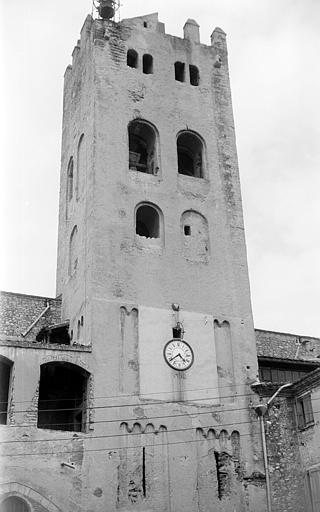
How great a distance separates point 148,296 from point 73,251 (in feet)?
16.8

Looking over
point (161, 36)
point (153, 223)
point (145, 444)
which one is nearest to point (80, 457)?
point (145, 444)

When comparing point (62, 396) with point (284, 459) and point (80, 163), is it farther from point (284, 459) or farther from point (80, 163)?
point (80, 163)

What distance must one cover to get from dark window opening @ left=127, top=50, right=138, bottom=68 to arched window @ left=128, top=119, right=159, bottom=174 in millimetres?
3450

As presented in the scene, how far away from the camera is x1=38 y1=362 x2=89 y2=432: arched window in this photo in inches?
1105

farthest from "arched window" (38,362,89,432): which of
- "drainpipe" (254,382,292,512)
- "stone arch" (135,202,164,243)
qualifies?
"drainpipe" (254,382,292,512)

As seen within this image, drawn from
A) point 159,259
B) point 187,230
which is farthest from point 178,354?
point 187,230

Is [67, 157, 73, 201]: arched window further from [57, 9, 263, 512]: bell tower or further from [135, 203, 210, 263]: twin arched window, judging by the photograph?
[135, 203, 210, 263]: twin arched window

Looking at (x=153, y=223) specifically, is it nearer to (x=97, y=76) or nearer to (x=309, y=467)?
(x=97, y=76)

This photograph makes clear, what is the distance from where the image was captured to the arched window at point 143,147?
114 ft

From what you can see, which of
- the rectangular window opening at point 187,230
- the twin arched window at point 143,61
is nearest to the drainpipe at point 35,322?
the rectangular window opening at point 187,230

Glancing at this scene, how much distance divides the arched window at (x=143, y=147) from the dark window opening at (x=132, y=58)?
3.45 metres

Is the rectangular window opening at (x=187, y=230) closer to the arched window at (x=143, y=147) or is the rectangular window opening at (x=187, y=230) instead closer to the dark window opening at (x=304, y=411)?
the arched window at (x=143, y=147)

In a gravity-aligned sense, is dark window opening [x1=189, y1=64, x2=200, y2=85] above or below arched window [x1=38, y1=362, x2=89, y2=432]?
above

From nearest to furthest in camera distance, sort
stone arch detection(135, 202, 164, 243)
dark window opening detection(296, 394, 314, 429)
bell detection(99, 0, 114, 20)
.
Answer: dark window opening detection(296, 394, 314, 429), stone arch detection(135, 202, 164, 243), bell detection(99, 0, 114, 20)
